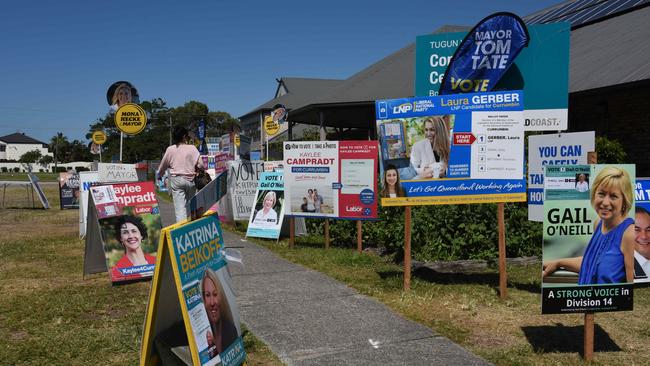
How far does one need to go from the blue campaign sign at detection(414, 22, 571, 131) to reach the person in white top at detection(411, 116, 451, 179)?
1710mm

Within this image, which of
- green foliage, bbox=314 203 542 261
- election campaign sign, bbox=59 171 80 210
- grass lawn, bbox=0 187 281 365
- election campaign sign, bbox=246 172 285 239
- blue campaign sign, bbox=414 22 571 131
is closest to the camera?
grass lawn, bbox=0 187 281 365

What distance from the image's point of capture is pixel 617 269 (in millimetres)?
4344

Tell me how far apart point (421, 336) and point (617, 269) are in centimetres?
175

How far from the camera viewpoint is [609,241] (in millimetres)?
4328

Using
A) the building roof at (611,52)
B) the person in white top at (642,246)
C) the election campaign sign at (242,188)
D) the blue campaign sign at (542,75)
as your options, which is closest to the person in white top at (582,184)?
the person in white top at (642,246)

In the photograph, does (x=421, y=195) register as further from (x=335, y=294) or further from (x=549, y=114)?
(x=549, y=114)

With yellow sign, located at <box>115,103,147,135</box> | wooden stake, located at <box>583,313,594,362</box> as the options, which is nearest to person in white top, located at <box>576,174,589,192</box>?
wooden stake, located at <box>583,313,594,362</box>

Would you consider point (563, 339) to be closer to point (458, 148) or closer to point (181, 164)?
point (458, 148)

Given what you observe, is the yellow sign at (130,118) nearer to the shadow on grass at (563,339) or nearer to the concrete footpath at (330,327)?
the concrete footpath at (330,327)

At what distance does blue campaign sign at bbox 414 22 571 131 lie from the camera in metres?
7.43

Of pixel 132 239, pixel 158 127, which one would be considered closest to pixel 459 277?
pixel 132 239

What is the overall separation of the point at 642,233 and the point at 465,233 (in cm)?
234

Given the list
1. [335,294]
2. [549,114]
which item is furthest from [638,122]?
[335,294]

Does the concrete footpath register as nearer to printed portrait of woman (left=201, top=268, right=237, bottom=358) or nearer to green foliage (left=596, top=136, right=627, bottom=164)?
printed portrait of woman (left=201, top=268, right=237, bottom=358)
